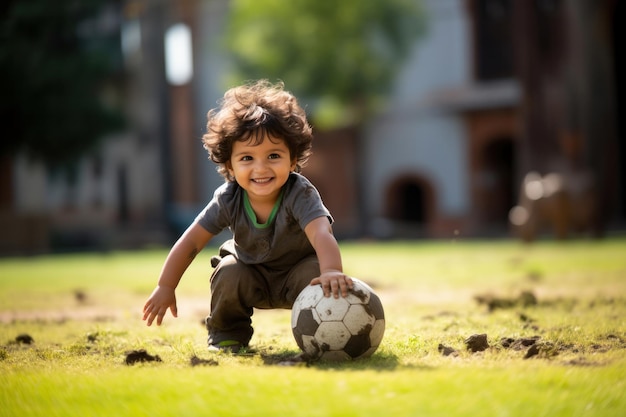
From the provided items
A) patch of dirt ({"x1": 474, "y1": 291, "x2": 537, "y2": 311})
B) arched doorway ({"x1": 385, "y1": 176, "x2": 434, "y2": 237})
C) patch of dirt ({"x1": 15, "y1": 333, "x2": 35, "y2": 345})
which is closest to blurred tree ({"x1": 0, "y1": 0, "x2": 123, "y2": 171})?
arched doorway ({"x1": 385, "y1": 176, "x2": 434, "y2": 237})

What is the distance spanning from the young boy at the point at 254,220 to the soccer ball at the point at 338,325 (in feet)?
1.24

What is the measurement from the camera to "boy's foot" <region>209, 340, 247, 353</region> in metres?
4.30

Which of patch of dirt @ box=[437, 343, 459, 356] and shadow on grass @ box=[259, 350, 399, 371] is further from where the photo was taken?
patch of dirt @ box=[437, 343, 459, 356]

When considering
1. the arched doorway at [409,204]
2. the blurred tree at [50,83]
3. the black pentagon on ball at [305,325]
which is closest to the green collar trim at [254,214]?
the black pentagon on ball at [305,325]

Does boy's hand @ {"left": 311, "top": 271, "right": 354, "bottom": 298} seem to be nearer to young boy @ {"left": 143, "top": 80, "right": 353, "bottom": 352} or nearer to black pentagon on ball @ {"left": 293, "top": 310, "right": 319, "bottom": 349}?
black pentagon on ball @ {"left": 293, "top": 310, "right": 319, "bottom": 349}

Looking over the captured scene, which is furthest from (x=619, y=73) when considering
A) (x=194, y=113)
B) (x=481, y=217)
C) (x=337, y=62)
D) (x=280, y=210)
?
(x=280, y=210)

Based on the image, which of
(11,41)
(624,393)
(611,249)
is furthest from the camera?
(11,41)

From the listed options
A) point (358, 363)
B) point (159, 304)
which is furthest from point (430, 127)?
point (358, 363)

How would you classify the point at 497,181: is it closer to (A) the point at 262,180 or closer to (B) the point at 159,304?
(A) the point at 262,180

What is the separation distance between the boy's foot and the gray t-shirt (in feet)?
1.44

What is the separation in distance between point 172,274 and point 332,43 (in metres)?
21.8

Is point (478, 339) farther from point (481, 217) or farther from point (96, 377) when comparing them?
point (481, 217)

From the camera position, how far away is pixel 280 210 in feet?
14.5

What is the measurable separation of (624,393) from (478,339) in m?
1.16
